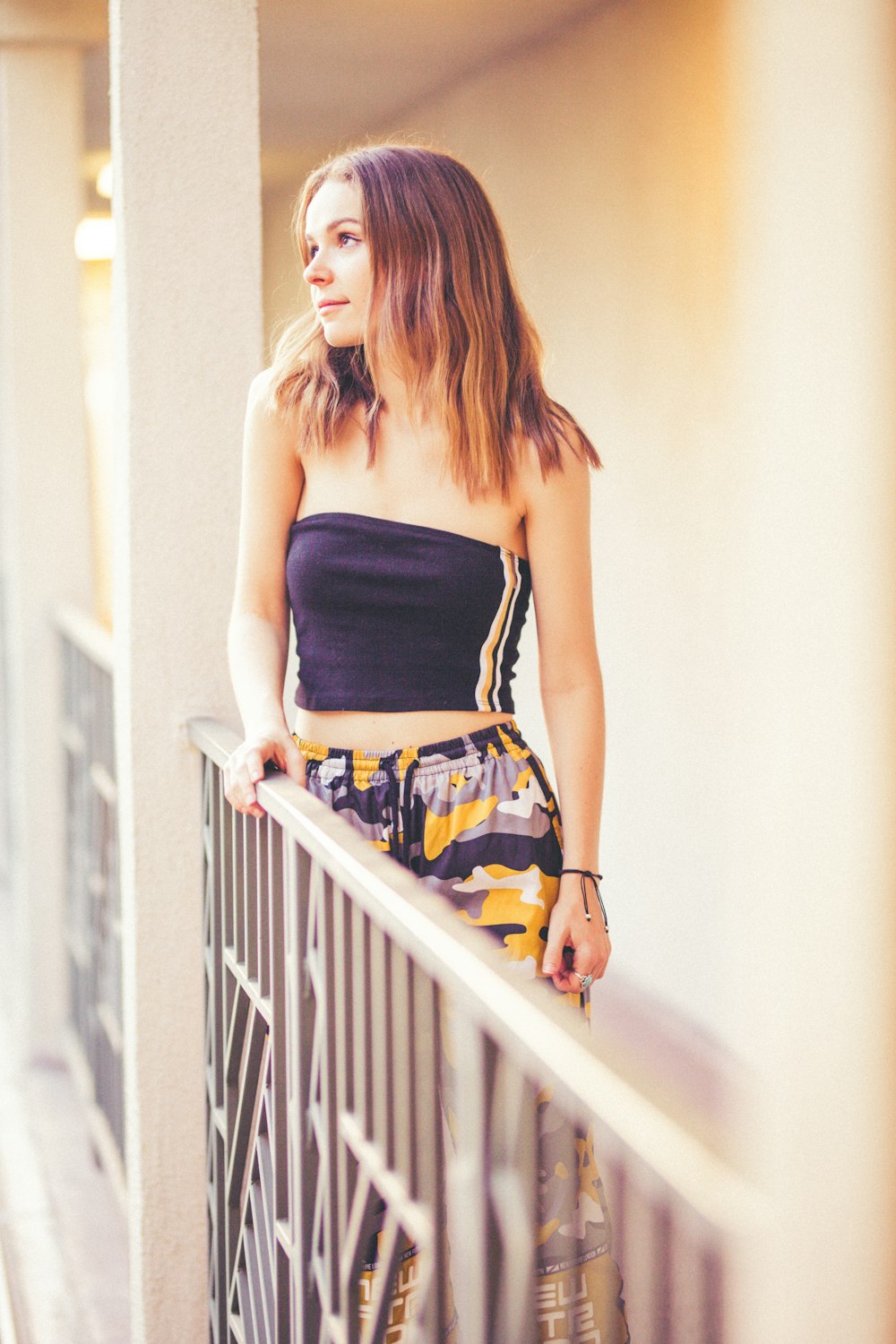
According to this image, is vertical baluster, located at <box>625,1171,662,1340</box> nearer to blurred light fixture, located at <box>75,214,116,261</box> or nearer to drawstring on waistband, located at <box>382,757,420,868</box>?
drawstring on waistband, located at <box>382,757,420,868</box>

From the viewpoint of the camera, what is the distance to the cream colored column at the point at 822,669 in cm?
22

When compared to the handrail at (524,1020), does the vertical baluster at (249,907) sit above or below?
below

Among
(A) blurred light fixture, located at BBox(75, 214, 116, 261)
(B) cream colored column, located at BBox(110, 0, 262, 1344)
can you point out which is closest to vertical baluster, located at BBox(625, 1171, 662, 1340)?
(B) cream colored column, located at BBox(110, 0, 262, 1344)

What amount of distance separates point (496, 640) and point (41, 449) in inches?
98.9

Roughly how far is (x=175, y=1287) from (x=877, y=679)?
2.16 metres

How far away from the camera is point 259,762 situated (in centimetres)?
156

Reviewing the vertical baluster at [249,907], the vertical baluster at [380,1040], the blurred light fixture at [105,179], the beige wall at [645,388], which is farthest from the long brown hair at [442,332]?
the blurred light fixture at [105,179]

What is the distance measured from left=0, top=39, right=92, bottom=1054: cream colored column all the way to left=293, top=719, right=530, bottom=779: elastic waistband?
239cm

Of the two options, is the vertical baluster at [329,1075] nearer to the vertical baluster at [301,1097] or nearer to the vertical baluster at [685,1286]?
the vertical baluster at [301,1097]

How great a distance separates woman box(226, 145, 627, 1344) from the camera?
1.56m

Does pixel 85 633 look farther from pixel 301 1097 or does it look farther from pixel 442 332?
pixel 301 1097

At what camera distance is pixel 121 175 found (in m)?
1.95

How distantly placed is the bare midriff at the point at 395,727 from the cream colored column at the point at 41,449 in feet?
7.77

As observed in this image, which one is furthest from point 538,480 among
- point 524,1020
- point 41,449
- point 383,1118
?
point 41,449
